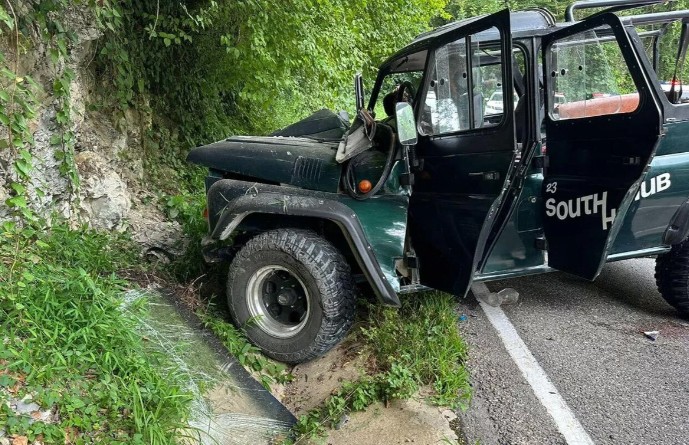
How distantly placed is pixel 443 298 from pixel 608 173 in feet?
4.86

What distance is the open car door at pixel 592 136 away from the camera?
3.00 metres

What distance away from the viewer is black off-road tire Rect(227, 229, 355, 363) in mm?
3352

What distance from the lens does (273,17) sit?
4902 mm

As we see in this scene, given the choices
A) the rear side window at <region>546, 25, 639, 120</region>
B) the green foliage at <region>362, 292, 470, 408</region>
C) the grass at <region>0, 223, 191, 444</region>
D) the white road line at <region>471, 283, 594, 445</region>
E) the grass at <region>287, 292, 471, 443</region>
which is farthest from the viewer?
the rear side window at <region>546, 25, 639, 120</region>

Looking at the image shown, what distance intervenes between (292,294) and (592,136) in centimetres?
216

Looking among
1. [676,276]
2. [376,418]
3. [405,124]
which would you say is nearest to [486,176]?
[405,124]

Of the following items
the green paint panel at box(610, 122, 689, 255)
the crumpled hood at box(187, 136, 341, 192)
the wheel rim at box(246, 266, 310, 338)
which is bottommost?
the wheel rim at box(246, 266, 310, 338)

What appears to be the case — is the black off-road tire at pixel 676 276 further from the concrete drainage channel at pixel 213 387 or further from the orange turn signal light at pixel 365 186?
the concrete drainage channel at pixel 213 387

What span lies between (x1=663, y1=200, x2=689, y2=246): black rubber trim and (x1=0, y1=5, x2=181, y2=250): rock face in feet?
12.8

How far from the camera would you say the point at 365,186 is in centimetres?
339

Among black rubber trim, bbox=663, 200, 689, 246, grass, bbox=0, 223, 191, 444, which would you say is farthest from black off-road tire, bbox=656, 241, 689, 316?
grass, bbox=0, 223, 191, 444

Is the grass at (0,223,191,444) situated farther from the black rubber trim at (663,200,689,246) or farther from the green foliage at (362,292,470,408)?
the black rubber trim at (663,200,689,246)

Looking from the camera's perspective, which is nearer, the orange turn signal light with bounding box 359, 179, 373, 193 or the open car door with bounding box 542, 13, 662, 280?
the open car door with bounding box 542, 13, 662, 280

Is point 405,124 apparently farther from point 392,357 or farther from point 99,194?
point 99,194
